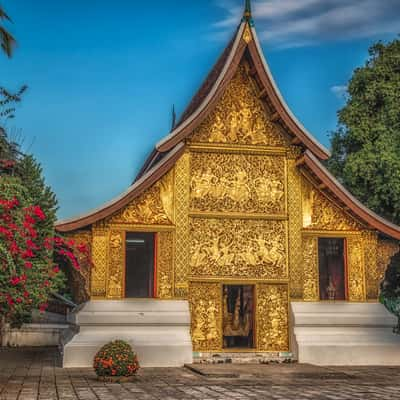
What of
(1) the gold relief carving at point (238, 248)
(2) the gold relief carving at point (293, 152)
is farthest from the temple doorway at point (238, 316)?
(2) the gold relief carving at point (293, 152)

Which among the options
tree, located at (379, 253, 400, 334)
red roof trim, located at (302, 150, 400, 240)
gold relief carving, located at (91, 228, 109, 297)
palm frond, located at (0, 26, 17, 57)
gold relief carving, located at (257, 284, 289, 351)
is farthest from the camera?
tree, located at (379, 253, 400, 334)

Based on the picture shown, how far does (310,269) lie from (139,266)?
13.2 ft

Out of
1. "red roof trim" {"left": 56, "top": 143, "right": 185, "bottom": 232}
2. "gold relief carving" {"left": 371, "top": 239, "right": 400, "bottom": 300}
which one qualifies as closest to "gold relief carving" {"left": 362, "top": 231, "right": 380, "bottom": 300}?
"gold relief carving" {"left": 371, "top": 239, "right": 400, "bottom": 300}

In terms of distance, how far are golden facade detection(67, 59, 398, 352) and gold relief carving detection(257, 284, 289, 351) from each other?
2 cm

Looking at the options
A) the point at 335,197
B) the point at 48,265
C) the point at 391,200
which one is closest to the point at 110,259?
the point at 48,265

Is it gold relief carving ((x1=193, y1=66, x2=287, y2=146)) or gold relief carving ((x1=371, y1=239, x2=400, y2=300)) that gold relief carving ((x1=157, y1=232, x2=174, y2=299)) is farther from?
gold relief carving ((x1=371, y1=239, x2=400, y2=300))

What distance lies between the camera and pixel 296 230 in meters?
15.4

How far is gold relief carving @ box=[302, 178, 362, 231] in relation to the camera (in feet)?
51.2

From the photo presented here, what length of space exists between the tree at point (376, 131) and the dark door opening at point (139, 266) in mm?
6875

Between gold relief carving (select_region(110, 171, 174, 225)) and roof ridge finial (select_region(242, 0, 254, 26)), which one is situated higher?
roof ridge finial (select_region(242, 0, 254, 26))

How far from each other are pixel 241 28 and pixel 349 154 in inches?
247

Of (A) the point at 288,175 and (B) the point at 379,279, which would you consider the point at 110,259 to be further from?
(B) the point at 379,279

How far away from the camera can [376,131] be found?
18500 mm

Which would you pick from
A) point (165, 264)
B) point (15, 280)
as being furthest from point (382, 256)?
point (15, 280)
